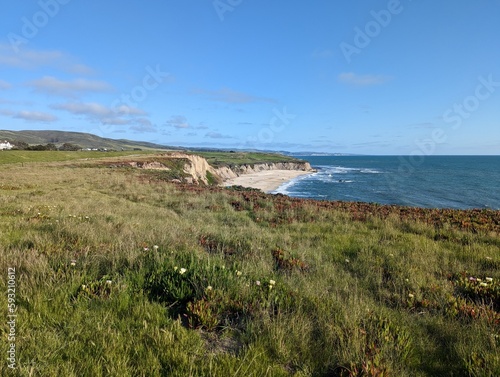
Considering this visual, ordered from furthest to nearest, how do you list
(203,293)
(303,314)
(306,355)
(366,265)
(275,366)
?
(366,265) < (203,293) < (303,314) < (306,355) < (275,366)

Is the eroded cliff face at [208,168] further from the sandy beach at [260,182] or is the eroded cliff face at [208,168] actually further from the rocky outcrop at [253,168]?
the sandy beach at [260,182]

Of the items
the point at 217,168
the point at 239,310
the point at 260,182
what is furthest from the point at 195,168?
the point at 239,310

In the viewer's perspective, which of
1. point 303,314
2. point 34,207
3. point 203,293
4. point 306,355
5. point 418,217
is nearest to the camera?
point 306,355

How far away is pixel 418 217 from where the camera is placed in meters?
14.2

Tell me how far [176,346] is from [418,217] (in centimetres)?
1419

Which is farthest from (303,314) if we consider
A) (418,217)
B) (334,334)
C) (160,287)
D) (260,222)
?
(418,217)

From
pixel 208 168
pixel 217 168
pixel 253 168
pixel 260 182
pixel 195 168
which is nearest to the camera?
pixel 195 168

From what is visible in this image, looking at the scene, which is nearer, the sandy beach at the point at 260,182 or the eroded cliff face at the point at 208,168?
the eroded cliff face at the point at 208,168

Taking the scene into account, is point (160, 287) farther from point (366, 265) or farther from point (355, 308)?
point (366, 265)

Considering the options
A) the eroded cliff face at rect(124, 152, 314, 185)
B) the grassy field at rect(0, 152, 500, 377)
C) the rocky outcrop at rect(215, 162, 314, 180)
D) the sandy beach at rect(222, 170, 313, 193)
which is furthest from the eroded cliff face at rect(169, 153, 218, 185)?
the grassy field at rect(0, 152, 500, 377)

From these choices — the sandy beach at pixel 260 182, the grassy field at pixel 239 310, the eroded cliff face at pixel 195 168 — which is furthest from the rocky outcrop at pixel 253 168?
the grassy field at pixel 239 310

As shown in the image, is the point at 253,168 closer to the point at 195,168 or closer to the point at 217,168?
the point at 217,168

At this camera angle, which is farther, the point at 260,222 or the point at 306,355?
the point at 260,222

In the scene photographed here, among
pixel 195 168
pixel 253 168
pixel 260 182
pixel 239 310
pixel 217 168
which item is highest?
pixel 239 310
